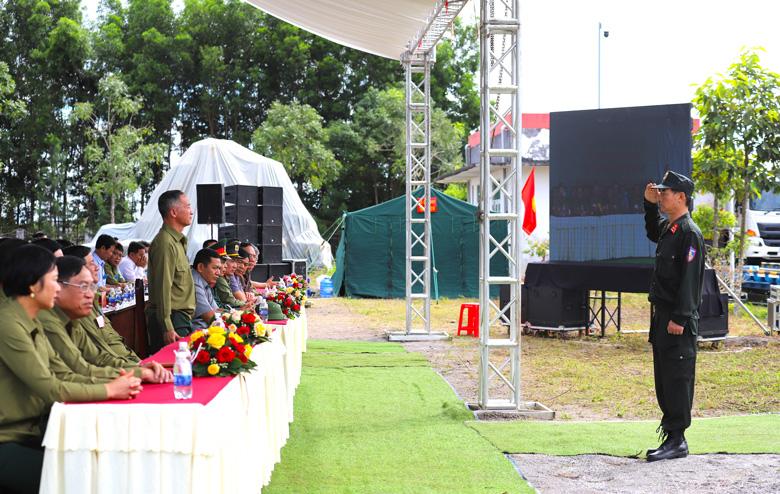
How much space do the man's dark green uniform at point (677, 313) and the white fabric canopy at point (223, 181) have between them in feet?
58.5

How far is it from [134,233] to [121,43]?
51.1ft

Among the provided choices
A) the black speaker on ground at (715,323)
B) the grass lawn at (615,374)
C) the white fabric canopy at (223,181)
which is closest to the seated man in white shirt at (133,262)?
the grass lawn at (615,374)

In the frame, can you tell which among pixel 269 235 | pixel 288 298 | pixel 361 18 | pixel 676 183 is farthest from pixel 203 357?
pixel 269 235

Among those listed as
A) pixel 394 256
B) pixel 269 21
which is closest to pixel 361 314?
pixel 394 256

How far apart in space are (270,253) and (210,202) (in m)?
2.27

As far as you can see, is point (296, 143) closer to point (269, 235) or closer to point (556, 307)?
point (269, 235)

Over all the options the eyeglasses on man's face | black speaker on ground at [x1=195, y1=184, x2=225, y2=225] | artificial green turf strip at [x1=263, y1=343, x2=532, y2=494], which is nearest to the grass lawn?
artificial green turf strip at [x1=263, y1=343, x2=532, y2=494]

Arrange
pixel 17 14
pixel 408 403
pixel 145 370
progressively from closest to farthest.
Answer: pixel 145 370, pixel 408 403, pixel 17 14

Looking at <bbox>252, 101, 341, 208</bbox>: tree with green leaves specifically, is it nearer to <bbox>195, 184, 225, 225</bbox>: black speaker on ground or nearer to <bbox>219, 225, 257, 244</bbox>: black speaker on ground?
<bbox>219, 225, 257, 244</bbox>: black speaker on ground

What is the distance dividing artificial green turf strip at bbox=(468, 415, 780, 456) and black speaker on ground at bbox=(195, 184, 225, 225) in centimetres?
614

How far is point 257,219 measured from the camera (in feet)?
45.9

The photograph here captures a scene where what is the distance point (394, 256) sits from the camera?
21.1 meters

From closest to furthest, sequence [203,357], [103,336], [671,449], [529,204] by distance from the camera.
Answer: [203,357], [103,336], [671,449], [529,204]

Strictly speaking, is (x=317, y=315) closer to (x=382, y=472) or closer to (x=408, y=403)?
(x=408, y=403)
